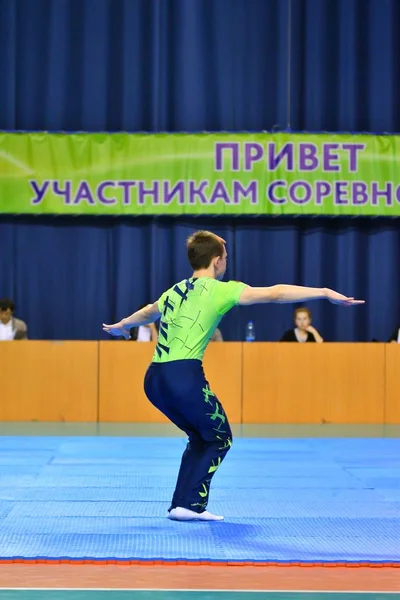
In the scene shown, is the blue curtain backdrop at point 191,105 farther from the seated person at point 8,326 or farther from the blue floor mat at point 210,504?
the blue floor mat at point 210,504

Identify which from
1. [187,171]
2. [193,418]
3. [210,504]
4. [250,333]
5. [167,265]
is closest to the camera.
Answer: [193,418]

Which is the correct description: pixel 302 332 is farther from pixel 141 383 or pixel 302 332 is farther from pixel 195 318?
pixel 195 318

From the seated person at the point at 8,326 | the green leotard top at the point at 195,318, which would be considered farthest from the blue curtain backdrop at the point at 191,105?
the green leotard top at the point at 195,318

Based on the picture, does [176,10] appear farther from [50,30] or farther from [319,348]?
[319,348]

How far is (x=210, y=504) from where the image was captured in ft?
19.8

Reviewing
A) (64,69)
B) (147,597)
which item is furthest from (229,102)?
(147,597)

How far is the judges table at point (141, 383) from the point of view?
11.4 metres

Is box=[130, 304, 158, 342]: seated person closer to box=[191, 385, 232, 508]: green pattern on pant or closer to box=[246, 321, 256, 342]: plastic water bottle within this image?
box=[246, 321, 256, 342]: plastic water bottle

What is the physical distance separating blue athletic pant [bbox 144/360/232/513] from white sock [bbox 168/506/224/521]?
0.08 ft

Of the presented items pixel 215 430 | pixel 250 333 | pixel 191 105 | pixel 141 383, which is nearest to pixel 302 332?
pixel 250 333

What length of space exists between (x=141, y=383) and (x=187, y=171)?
128 inches

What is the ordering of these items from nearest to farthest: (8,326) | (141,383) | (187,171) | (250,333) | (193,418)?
(193,418)
(141,383)
(8,326)
(250,333)
(187,171)

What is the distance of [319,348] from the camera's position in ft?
37.7

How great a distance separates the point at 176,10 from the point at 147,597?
11944 millimetres
